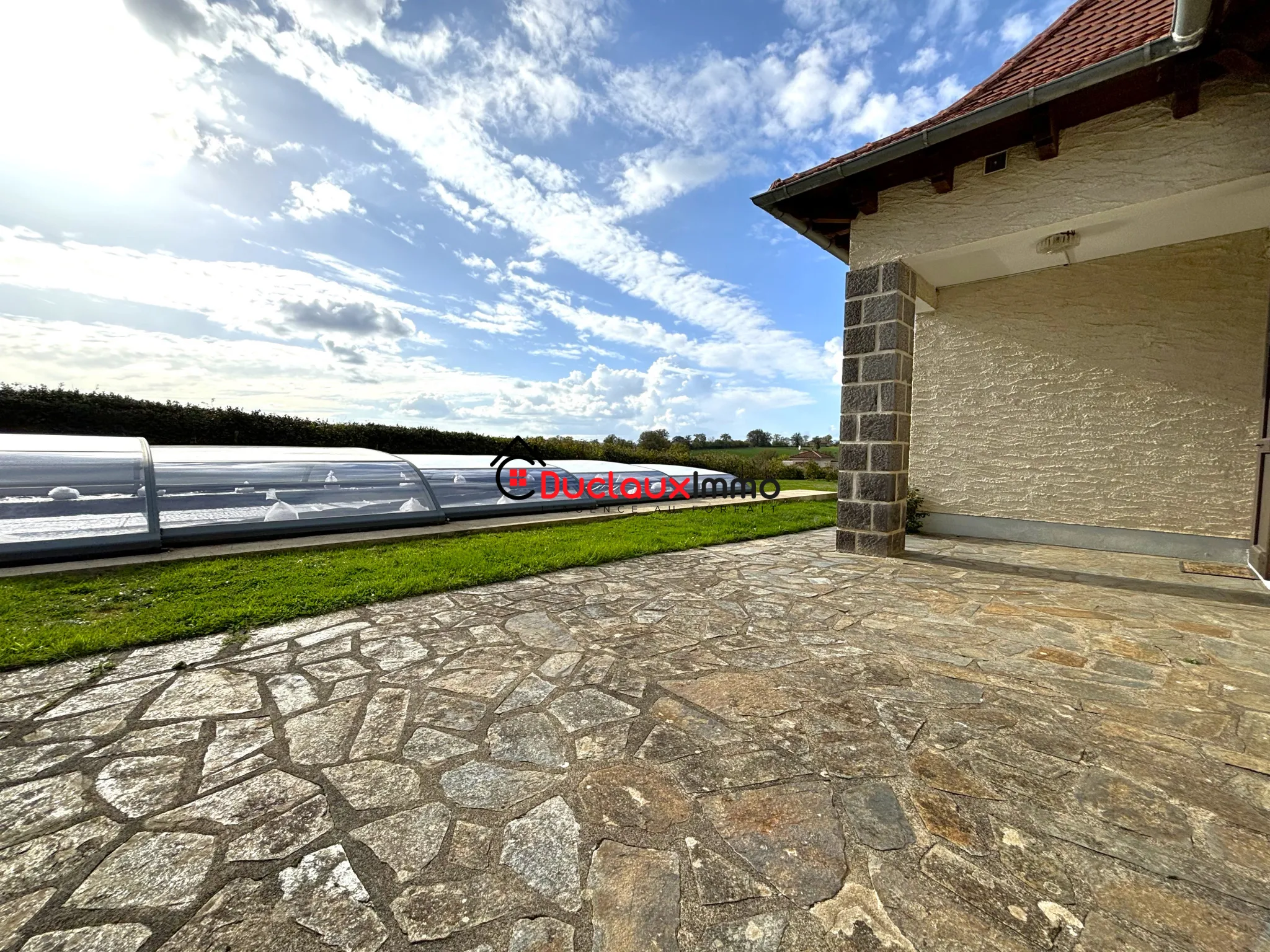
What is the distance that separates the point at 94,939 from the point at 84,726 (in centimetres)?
124

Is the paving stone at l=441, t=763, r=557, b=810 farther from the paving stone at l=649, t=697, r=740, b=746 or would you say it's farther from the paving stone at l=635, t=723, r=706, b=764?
the paving stone at l=649, t=697, r=740, b=746

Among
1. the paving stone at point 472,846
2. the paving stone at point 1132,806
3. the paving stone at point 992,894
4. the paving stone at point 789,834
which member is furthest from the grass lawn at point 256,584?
the paving stone at point 1132,806

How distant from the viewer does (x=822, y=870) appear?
1223 mm

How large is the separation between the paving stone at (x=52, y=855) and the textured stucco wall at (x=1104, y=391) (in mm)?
7267

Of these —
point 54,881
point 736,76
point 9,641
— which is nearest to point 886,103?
point 736,76

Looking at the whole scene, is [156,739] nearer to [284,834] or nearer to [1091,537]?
[284,834]

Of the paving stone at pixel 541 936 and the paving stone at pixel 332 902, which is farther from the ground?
the paving stone at pixel 541 936

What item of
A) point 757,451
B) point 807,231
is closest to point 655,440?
point 757,451

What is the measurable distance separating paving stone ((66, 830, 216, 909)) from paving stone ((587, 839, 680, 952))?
38.1 inches

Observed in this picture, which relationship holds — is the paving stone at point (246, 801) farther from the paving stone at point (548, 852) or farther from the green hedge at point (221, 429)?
the green hedge at point (221, 429)

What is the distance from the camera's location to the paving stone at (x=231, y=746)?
61.9 inches

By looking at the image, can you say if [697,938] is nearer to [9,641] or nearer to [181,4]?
[9,641]

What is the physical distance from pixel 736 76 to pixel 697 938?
839 centimetres

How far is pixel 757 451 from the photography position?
19969 millimetres
